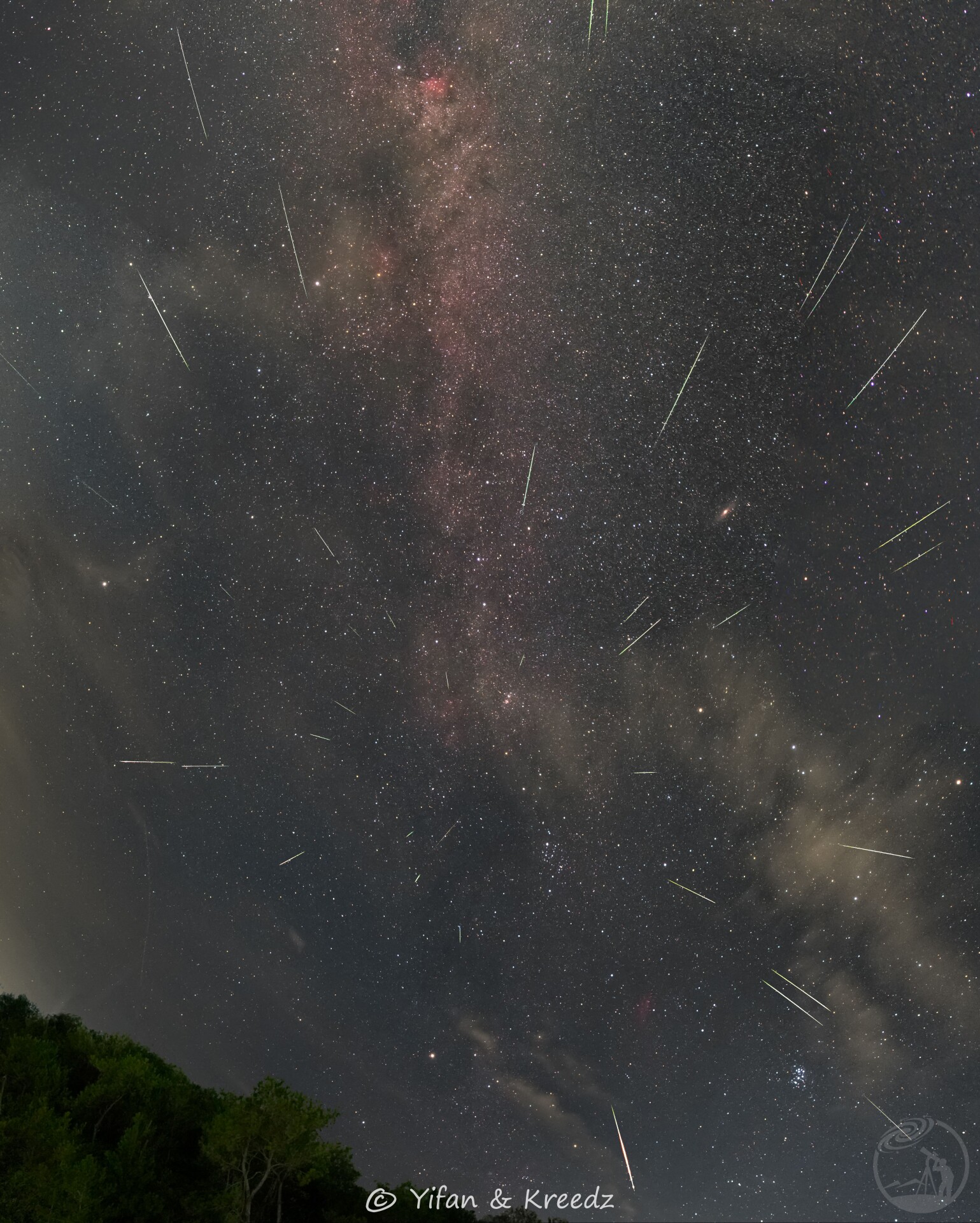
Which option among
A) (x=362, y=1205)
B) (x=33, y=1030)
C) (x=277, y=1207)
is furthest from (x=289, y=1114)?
(x=33, y=1030)

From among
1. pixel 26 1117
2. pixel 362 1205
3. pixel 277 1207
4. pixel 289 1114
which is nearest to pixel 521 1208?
pixel 362 1205

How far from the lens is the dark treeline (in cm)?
2555

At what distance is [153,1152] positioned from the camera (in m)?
30.0

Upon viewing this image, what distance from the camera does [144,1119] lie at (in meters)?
30.8

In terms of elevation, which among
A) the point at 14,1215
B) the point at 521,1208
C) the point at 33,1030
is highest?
the point at 521,1208

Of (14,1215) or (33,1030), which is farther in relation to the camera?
(33,1030)

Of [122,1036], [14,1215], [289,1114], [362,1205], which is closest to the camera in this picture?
[14,1215]

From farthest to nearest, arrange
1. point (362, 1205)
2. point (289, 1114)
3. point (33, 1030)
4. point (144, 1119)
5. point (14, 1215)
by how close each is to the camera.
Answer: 1. point (33, 1030)
2. point (362, 1205)
3. point (144, 1119)
4. point (289, 1114)
5. point (14, 1215)

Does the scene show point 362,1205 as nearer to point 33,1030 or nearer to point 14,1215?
point 14,1215

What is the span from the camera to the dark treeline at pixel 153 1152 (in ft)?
83.8

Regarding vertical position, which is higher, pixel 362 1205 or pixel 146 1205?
pixel 362 1205

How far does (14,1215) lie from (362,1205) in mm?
15603

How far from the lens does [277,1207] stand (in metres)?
28.6

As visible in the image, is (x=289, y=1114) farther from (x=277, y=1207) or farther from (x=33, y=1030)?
(x=33, y=1030)
